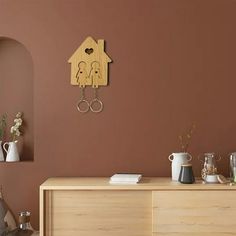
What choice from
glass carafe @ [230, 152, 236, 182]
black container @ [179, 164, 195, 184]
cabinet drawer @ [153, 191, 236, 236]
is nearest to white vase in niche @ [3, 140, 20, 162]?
cabinet drawer @ [153, 191, 236, 236]

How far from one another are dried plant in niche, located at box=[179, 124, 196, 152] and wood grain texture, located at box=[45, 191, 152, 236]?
20.9 inches

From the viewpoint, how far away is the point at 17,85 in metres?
3.27

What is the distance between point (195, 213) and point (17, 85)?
5.24 ft

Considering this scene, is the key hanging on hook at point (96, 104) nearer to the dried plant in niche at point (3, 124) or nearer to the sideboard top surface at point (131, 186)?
the sideboard top surface at point (131, 186)

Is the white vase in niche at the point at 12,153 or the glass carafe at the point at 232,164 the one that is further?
the white vase in niche at the point at 12,153

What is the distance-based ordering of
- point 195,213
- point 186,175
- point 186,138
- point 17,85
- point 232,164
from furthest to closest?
point 17,85, point 186,138, point 232,164, point 186,175, point 195,213

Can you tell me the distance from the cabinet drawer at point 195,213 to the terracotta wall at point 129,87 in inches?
17.3

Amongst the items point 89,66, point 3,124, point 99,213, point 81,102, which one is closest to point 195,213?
point 99,213

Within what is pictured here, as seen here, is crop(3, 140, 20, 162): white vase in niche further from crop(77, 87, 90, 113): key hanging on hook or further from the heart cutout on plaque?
the heart cutout on plaque

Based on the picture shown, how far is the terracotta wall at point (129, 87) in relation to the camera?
3.03 metres

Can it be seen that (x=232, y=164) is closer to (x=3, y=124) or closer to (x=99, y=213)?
(x=99, y=213)

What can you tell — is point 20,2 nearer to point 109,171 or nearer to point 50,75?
point 50,75

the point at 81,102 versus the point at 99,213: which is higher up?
the point at 81,102

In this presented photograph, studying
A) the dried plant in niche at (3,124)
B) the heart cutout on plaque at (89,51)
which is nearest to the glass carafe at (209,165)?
the heart cutout on plaque at (89,51)
